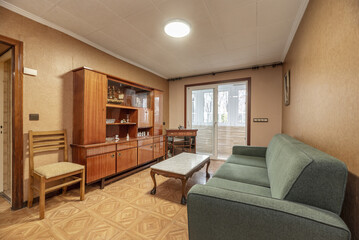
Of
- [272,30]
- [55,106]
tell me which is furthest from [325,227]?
[55,106]

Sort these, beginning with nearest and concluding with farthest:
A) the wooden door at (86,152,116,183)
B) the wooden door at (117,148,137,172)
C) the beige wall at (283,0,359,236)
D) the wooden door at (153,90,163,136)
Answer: the beige wall at (283,0,359,236) < the wooden door at (86,152,116,183) < the wooden door at (117,148,137,172) < the wooden door at (153,90,163,136)

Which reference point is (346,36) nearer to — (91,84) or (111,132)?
(91,84)

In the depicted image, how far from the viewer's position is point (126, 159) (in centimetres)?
290

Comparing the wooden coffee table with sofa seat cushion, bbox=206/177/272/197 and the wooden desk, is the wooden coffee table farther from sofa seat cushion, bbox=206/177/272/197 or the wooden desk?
the wooden desk

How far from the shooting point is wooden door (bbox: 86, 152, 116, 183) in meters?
2.29

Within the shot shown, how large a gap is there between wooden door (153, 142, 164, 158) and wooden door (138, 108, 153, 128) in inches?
21.7

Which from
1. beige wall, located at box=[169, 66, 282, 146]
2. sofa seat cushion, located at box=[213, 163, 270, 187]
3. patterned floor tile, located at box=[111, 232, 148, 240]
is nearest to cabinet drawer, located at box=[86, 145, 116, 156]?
patterned floor tile, located at box=[111, 232, 148, 240]

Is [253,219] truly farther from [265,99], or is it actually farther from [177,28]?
[265,99]

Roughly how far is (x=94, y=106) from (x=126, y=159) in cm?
117

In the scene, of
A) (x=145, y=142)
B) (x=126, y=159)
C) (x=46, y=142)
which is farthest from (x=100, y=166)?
(x=145, y=142)

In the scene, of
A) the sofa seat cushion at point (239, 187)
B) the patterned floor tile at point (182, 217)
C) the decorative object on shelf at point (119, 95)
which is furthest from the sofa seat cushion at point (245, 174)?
the decorative object on shelf at point (119, 95)

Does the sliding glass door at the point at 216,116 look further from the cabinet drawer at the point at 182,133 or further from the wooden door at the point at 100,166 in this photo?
the wooden door at the point at 100,166

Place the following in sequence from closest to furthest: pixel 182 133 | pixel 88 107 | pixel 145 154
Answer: pixel 88 107
pixel 145 154
pixel 182 133

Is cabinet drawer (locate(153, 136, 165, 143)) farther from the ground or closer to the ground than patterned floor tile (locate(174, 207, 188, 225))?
farther from the ground
